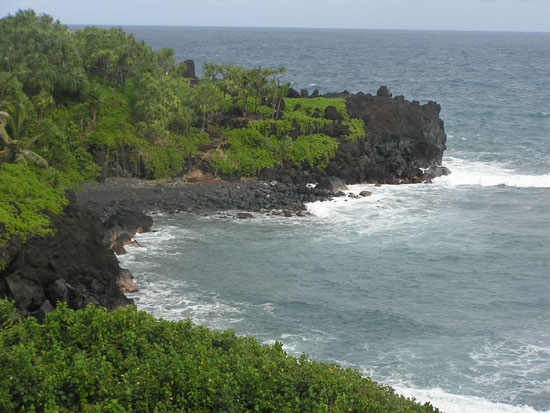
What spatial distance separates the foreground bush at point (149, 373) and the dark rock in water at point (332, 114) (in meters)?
47.1

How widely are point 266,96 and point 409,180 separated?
16803 millimetres

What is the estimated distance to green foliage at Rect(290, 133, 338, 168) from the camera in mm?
60906

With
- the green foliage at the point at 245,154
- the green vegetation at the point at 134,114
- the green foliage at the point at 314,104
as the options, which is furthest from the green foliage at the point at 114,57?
the green foliage at the point at 314,104

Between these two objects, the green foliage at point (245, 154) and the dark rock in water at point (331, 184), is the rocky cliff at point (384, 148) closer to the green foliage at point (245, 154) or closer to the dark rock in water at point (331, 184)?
the green foliage at point (245, 154)

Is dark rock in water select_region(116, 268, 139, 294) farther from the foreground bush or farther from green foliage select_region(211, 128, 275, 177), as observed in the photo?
green foliage select_region(211, 128, 275, 177)

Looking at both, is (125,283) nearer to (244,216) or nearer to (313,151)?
(244,216)

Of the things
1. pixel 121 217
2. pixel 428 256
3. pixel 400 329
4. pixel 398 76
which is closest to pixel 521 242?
pixel 428 256

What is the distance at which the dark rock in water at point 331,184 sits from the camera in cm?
5691

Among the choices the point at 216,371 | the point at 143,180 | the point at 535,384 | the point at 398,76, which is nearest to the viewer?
the point at 216,371

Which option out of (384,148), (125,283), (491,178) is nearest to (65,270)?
(125,283)

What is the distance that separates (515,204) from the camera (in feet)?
184

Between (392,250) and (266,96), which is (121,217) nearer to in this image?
(392,250)

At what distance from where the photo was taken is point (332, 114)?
66.5 metres

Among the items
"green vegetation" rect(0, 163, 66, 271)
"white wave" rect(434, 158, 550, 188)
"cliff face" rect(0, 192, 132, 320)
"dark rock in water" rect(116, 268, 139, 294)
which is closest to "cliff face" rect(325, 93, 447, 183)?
"white wave" rect(434, 158, 550, 188)
